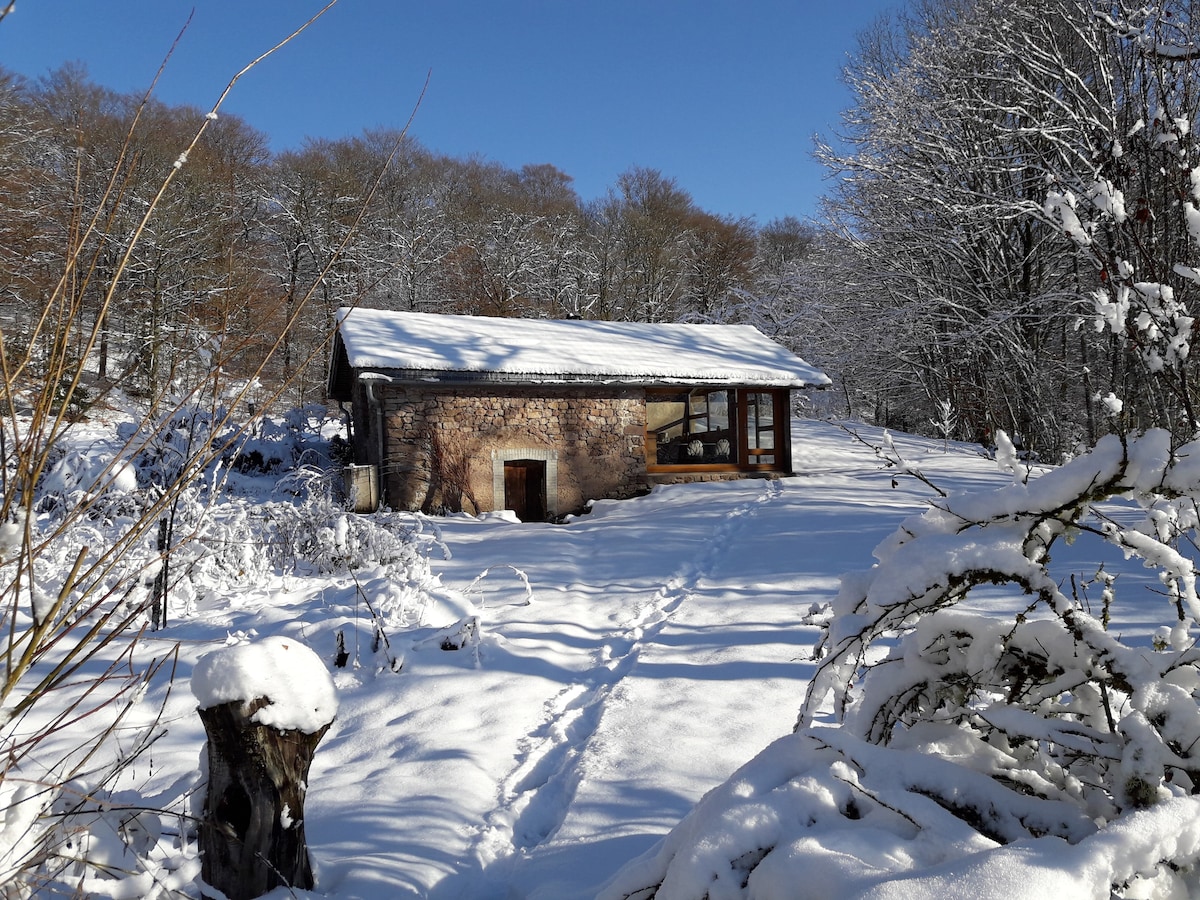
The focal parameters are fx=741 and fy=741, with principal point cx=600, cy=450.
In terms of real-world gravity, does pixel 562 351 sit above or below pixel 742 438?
above

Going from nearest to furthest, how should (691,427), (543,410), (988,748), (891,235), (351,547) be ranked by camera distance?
1. (988,748)
2. (351,547)
3. (543,410)
4. (691,427)
5. (891,235)

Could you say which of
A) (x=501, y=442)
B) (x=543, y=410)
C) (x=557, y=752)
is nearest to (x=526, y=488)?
(x=501, y=442)

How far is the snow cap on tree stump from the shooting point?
237 centimetres

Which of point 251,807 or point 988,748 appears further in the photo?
point 251,807

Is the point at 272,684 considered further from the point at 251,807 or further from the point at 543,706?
the point at 543,706

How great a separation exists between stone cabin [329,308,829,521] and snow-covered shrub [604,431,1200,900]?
10.8 m

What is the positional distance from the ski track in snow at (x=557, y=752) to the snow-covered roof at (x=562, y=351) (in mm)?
7304

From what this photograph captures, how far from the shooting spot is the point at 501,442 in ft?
44.2

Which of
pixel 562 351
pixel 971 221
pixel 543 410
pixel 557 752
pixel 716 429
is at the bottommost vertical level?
pixel 557 752

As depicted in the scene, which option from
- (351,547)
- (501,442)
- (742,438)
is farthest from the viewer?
(742,438)

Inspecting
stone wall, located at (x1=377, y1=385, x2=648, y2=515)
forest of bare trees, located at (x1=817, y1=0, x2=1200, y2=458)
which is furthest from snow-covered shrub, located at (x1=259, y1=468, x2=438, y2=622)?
forest of bare trees, located at (x1=817, y1=0, x2=1200, y2=458)

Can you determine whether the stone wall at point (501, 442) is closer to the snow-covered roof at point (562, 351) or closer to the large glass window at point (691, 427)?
the snow-covered roof at point (562, 351)

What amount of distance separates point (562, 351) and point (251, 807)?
41.4ft

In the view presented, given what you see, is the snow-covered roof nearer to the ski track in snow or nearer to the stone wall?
the stone wall
